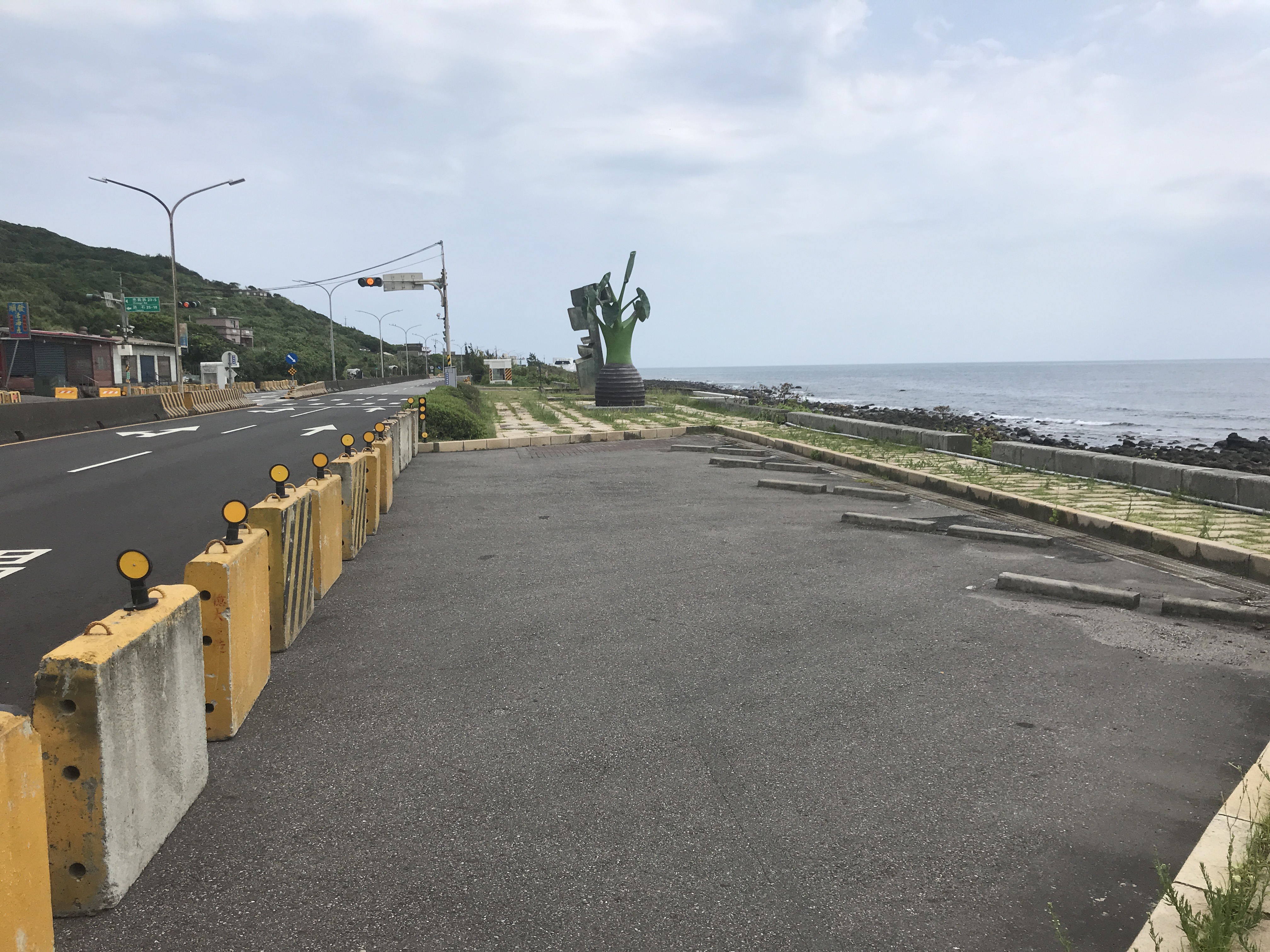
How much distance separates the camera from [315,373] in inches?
4006

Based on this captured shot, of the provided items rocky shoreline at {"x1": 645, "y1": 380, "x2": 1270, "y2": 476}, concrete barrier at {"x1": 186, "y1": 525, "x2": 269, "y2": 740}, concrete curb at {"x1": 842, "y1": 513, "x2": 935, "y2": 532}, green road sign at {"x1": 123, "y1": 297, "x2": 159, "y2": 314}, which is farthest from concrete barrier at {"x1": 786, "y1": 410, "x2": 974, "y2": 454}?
green road sign at {"x1": 123, "y1": 297, "x2": 159, "y2": 314}

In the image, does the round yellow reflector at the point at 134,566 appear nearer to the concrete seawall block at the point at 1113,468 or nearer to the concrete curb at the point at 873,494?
the concrete curb at the point at 873,494

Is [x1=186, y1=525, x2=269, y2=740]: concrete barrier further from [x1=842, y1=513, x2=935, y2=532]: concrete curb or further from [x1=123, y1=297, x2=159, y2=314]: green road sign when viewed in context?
[x1=123, y1=297, x2=159, y2=314]: green road sign

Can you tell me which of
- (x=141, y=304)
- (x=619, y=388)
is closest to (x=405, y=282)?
(x=141, y=304)

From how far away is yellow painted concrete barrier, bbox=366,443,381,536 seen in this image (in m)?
9.71

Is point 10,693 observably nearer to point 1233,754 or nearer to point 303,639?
Result: point 303,639

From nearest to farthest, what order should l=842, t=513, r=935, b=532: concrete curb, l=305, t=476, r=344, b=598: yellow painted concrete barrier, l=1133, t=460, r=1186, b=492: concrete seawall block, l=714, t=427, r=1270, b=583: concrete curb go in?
1. l=305, t=476, r=344, b=598: yellow painted concrete barrier
2. l=714, t=427, r=1270, b=583: concrete curb
3. l=842, t=513, r=935, b=532: concrete curb
4. l=1133, t=460, r=1186, b=492: concrete seawall block

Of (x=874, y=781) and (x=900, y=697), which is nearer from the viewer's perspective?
(x=874, y=781)

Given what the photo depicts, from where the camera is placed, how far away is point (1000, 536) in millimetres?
9352

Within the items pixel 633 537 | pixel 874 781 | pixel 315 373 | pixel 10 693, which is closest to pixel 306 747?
pixel 10 693

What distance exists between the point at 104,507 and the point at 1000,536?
387 inches

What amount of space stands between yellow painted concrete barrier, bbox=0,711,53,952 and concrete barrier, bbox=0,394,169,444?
A: 67.3ft

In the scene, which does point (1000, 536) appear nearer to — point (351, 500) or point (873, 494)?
point (873, 494)

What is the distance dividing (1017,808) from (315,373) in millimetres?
104955
